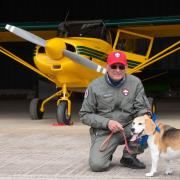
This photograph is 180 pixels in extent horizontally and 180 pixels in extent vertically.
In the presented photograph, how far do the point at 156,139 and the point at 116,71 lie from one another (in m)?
0.84

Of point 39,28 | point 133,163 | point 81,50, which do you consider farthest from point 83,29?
point 133,163

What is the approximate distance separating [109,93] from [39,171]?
111 centimetres

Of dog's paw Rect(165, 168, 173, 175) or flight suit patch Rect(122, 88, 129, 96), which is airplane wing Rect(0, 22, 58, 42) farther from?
dog's paw Rect(165, 168, 173, 175)

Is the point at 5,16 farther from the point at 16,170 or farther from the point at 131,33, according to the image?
the point at 16,170

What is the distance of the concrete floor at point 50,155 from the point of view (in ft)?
17.6

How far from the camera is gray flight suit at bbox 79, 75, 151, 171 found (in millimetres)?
5617

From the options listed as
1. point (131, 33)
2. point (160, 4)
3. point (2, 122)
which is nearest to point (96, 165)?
point (2, 122)

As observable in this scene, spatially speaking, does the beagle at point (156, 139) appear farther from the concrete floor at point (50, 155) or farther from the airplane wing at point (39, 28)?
the airplane wing at point (39, 28)

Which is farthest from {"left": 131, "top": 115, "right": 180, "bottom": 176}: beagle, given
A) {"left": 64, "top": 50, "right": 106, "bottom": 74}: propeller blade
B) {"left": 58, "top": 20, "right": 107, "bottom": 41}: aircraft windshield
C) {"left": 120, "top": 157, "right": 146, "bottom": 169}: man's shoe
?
{"left": 58, "top": 20, "right": 107, "bottom": 41}: aircraft windshield

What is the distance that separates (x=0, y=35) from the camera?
Answer: 1366 centimetres

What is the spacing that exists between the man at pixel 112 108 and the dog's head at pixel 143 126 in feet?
1.43

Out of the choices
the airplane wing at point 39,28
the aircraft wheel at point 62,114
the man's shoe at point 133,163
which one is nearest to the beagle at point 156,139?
the man's shoe at point 133,163

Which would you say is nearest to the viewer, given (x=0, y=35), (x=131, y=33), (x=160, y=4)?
(x=131, y=33)

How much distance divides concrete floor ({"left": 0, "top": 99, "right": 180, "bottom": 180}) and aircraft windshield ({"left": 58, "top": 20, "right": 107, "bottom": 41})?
198 centimetres
